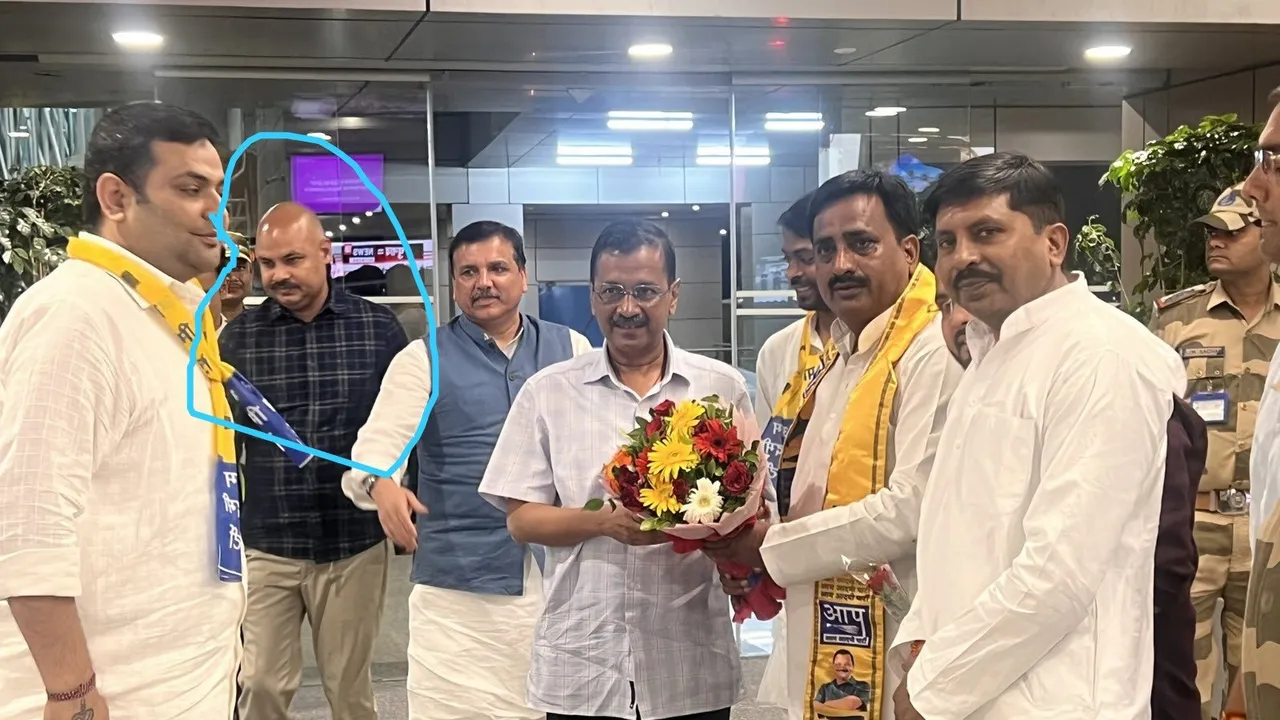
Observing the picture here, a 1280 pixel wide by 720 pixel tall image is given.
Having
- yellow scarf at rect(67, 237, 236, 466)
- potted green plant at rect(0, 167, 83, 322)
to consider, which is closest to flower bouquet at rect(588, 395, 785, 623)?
yellow scarf at rect(67, 237, 236, 466)

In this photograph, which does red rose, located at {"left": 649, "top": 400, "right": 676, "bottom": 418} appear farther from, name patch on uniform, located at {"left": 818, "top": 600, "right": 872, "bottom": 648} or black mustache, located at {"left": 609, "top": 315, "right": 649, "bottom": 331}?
name patch on uniform, located at {"left": 818, "top": 600, "right": 872, "bottom": 648}

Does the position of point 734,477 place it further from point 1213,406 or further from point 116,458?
point 1213,406

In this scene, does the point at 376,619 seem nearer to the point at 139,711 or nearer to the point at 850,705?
the point at 139,711

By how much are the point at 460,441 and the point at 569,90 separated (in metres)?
2.67

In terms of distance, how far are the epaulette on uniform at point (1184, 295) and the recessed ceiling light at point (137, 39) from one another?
3686 millimetres

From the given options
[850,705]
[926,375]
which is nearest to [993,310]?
[926,375]

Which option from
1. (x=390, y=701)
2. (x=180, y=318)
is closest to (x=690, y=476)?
(x=180, y=318)

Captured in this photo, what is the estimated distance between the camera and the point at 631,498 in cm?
203

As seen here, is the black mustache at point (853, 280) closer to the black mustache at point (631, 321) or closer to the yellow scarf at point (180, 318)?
the black mustache at point (631, 321)

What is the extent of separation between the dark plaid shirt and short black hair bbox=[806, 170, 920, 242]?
Answer: 2.95ft

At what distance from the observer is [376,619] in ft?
8.59

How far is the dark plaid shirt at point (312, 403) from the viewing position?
70.1 inches

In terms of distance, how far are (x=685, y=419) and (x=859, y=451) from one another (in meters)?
0.33

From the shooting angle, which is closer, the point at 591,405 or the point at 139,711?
the point at 139,711
